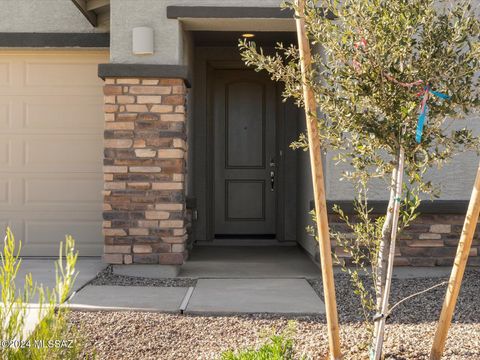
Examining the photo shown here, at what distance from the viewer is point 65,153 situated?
7.70 meters

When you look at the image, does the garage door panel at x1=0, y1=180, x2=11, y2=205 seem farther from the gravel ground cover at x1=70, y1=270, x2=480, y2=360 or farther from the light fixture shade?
the gravel ground cover at x1=70, y1=270, x2=480, y2=360

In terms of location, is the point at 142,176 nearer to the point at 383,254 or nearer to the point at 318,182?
the point at 318,182

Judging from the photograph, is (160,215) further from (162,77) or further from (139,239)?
(162,77)

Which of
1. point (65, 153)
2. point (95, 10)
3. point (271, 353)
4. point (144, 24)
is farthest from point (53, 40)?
point (271, 353)

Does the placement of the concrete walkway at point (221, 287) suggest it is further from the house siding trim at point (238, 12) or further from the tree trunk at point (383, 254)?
the house siding trim at point (238, 12)

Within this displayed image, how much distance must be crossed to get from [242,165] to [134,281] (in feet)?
12.0

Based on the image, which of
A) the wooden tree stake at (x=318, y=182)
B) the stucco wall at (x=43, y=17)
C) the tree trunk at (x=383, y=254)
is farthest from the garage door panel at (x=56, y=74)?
the tree trunk at (x=383, y=254)

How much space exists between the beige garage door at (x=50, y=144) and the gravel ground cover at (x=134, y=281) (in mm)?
1585

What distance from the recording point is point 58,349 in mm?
2742

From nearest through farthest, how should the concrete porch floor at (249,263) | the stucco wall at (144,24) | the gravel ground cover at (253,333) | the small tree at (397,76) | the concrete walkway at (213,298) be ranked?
the small tree at (397,76) → the gravel ground cover at (253,333) → the concrete walkway at (213,298) → the stucco wall at (144,24) → the concrete porch floor at (249,263)

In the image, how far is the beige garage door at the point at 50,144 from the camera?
7.67 m

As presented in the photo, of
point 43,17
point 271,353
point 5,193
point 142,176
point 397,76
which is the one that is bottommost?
point 271,353

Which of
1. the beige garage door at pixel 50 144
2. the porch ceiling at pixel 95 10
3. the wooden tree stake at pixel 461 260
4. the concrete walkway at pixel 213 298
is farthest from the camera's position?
the beige garage door at pixel 50 144

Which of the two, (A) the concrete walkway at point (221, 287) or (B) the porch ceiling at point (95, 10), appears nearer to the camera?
(A) the concrete walkway at point (221, 287)
